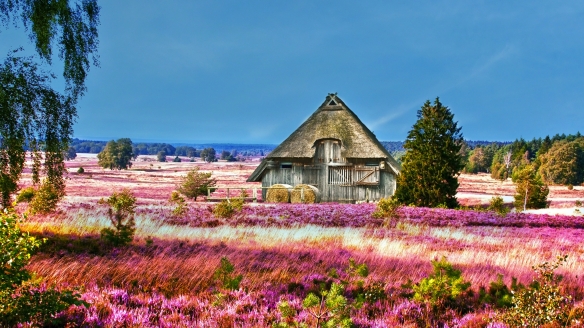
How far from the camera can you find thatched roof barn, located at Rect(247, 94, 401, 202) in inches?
1250

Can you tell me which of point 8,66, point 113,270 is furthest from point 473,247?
point 8,66

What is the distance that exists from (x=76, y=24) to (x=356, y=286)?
10.5m

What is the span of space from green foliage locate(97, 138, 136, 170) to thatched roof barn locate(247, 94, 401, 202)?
6946 centimetres

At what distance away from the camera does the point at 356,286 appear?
20.9 feet

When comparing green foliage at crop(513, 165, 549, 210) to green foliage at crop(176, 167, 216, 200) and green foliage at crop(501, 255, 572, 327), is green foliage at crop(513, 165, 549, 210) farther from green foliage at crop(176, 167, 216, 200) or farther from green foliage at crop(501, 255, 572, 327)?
green foliage at crop(501, 255, 572, 327)

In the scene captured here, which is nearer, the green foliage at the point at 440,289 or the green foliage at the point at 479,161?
the green foliage at the point at 440,289

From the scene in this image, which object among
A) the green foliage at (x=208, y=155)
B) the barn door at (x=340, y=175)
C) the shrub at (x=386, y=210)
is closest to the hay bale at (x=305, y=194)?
the barn door at (x=340, y=175)

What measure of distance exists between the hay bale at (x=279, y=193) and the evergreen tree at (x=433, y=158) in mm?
8991

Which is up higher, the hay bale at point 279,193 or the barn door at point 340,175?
the barn door at point 340,175

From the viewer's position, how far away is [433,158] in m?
26.3

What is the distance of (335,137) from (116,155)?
7444 centimetres

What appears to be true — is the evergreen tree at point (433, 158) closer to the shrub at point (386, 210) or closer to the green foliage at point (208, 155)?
the shrub at point (386, 210)

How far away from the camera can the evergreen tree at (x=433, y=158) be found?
26.4 meters

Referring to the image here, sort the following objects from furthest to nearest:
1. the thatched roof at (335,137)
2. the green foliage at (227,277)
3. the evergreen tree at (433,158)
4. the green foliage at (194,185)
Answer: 1. the green foliage at (194,185)
2. the thatched roof at (335,137)
3. the evergreen tree at (433,158)
4. the green foliage at (227,277)
